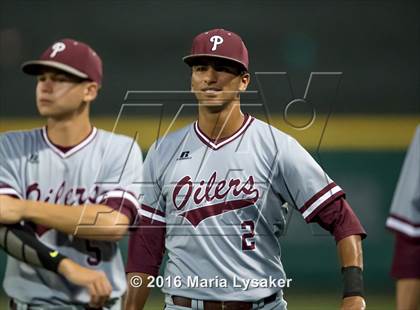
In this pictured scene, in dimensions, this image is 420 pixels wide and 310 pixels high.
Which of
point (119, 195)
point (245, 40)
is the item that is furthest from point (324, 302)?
point (119, 195)

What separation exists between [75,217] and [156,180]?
0.34 meters

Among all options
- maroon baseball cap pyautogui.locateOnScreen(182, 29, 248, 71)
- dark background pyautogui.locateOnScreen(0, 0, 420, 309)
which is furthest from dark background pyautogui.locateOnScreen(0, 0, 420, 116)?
maroon baseball cap pyautogui.locateOnScreen(182, 29, 248, 71)

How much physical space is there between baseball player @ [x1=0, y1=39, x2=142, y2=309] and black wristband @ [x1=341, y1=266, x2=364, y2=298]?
62cm

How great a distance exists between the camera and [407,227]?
6.13 ft

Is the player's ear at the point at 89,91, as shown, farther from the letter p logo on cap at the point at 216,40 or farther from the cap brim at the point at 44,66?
the letter p logo on cap at the point at 216,40

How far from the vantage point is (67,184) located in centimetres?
260

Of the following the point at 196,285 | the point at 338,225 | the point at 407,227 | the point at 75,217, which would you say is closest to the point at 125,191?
the point at 75,217

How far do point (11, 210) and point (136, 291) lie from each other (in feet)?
1.59

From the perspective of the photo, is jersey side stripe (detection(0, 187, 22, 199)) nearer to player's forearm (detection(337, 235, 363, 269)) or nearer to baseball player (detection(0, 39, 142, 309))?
baseball player (detection(0, 39, 142, 309))

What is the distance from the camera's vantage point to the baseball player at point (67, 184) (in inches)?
98.7

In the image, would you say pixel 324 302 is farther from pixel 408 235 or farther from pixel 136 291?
pixel 408 235

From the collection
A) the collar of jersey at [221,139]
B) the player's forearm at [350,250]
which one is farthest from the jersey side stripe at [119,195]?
the player's forearm at [350,250]

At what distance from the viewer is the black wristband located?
2578mm

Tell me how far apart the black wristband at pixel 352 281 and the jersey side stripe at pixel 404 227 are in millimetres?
734
